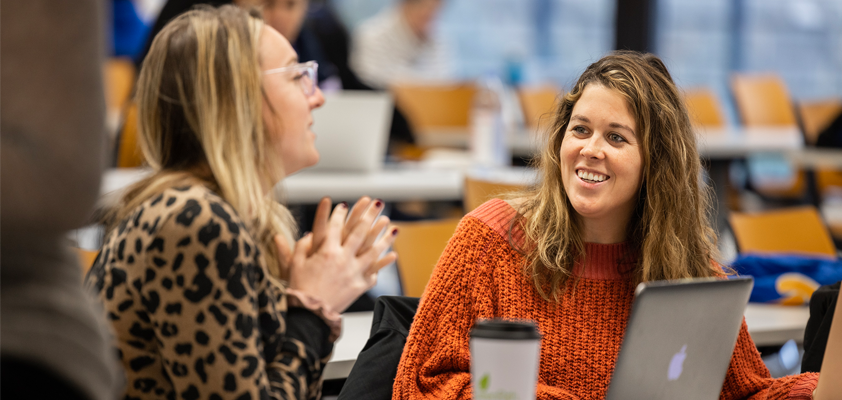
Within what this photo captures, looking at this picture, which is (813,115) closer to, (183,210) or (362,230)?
(362,230)

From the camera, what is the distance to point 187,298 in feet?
3.82

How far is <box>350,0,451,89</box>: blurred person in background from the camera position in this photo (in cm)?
580

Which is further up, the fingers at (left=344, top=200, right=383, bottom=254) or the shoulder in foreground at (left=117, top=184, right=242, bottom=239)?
the shoulder in foreground at (left=117, top=184, right=242, bottom=239)

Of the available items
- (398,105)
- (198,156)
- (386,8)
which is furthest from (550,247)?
(386,8)

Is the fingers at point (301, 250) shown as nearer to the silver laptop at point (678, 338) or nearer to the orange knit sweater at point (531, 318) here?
the orange knit sweater at point (531, 318)

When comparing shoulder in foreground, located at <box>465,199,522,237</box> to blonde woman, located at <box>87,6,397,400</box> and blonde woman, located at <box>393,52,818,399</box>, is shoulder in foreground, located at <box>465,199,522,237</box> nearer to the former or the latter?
blonde woman, located at <box>393,52,818,399</box>

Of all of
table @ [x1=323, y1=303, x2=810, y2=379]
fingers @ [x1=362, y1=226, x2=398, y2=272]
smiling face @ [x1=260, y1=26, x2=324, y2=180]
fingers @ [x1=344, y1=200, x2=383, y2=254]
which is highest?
smiling face @ [x1=260, y1=26, x2=324, y2=180]

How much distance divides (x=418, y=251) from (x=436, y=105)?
10.5 feet

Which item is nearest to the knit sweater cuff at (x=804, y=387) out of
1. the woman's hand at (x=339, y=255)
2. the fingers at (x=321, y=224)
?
the woman's hand at (x=339, y=255)

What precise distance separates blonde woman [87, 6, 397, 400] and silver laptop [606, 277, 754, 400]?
534 millimetres

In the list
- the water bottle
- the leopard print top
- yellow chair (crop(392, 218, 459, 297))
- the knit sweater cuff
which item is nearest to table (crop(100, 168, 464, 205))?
the water bottle

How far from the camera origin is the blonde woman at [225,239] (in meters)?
1.17

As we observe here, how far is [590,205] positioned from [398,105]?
12.0ft

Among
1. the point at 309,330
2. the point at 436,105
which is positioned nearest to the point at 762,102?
the point at 436,105
